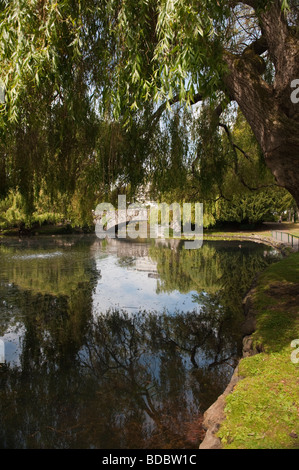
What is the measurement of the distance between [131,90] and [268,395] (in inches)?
160

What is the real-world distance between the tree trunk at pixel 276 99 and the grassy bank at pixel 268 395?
2.19 metres

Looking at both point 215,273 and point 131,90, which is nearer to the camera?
point 131,90

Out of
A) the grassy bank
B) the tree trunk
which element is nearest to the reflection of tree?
the grassy bank

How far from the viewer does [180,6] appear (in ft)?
10.6

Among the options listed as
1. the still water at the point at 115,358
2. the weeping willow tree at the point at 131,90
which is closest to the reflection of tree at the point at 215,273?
the still water at the point at 115,358

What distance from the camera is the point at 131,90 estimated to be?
177 inches

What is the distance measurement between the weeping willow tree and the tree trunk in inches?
0.6

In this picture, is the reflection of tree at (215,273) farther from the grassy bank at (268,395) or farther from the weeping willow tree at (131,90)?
the weeping willow tree at (131,90)

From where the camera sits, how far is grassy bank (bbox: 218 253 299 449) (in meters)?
3.02

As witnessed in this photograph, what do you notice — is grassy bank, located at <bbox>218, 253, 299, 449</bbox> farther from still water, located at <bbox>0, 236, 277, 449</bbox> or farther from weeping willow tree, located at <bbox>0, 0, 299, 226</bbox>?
weeping willow tree, located at <bbox>0, 0, 299, 226</bbox>

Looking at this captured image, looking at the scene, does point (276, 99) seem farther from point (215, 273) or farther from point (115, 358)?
point (215, 273)

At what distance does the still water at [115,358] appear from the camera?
13.3 feet

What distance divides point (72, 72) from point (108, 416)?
4621 mm

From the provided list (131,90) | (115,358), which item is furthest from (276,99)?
(115,358)
